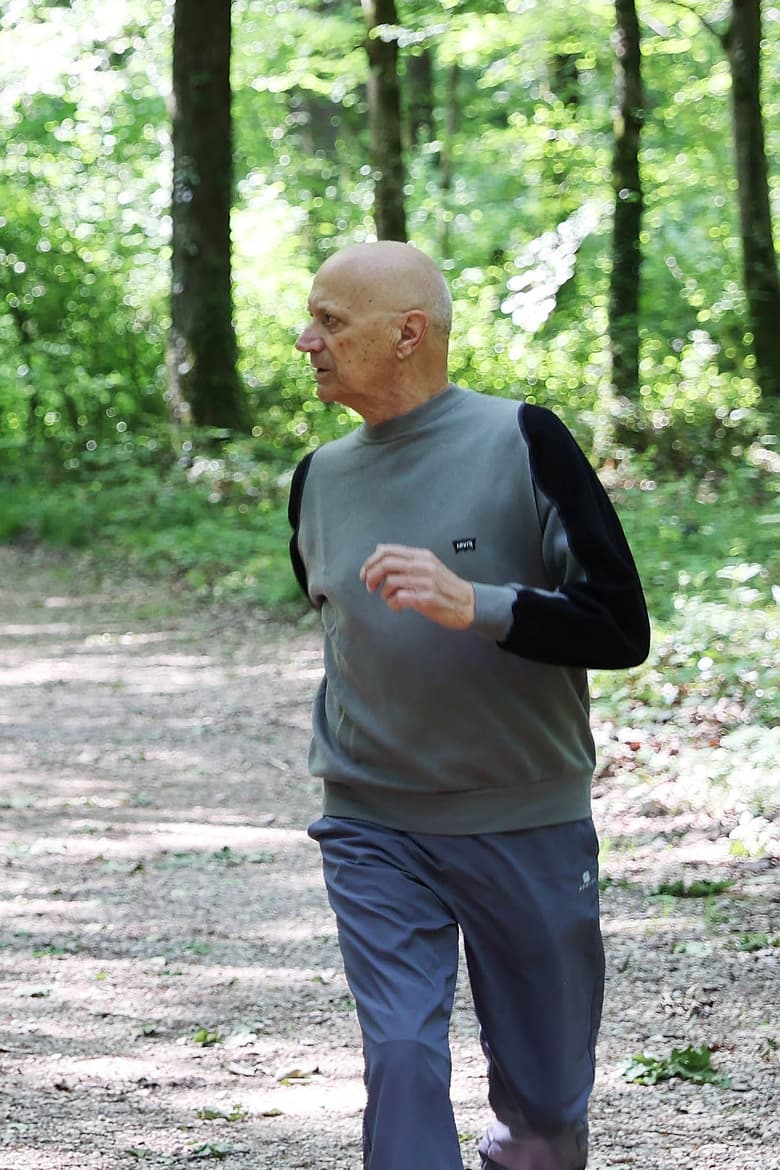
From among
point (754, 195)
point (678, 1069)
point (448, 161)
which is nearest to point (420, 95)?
point (448, 161)

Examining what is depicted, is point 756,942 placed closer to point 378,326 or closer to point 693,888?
point 693,888

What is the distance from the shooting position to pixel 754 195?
17016 mm

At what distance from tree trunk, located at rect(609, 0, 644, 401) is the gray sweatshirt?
14.6 m

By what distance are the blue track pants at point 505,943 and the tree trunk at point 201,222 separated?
15.1 meters

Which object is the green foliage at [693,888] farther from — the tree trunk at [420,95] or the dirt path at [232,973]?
the tree trunk at [420,95]

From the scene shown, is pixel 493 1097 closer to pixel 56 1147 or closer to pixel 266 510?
pixel 56 1147

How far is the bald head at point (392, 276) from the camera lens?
9.12ft

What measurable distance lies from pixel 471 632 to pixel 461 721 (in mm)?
162

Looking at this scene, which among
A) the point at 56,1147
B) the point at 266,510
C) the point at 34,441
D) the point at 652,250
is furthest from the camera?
the point at 652,250

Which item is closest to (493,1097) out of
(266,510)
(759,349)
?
(266,510)

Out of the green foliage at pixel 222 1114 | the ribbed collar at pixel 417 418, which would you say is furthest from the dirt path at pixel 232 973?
the ribbed collar at pixel 417 418

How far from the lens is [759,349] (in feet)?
56.0

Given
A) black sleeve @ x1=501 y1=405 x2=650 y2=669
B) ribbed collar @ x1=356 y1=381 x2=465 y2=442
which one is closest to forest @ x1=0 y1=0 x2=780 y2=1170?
black sleeve @ x1=501 y1=405 x2=650 y2=669

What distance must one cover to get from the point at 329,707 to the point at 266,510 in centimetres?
1307
